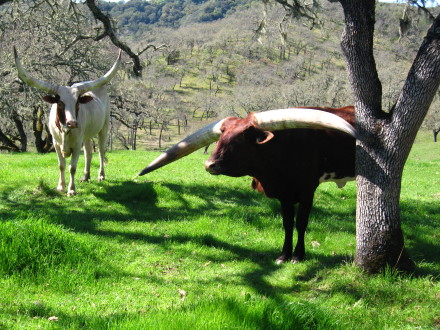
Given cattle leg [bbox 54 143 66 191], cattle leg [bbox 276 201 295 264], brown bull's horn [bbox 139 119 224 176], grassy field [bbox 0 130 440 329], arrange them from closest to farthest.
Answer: grassy field [bbox 0 130 440 329], brown bull's horn [bbox 139 119 224 176], cattle leg [bbox 276 201 295 264], cattle leg [bbox 54 143 66 191]

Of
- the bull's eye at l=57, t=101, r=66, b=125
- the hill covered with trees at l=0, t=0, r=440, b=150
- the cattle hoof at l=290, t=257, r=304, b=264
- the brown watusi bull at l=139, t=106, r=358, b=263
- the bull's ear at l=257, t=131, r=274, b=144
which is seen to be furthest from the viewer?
the hill covered with trees at l=0, t=0, r=440, b=150

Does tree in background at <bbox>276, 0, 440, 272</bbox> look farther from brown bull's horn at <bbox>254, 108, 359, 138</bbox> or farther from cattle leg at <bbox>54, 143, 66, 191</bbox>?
cattle leg at <bbox>54, 143, 66, 191</bbox>

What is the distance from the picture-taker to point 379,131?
556cm

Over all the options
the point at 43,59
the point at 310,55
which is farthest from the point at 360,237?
the point at 310,55

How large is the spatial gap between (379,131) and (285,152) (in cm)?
133

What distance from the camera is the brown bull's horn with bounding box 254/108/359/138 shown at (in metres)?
5.31

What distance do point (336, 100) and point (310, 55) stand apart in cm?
9835

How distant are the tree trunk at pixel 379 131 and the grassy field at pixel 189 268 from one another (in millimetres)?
471

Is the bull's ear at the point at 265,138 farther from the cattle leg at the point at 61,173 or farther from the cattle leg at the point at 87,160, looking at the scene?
the cattle leg at the point at 87,160

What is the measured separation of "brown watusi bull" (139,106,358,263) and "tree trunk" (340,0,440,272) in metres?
0.62

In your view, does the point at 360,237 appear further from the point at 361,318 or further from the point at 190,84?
the point at 190,84

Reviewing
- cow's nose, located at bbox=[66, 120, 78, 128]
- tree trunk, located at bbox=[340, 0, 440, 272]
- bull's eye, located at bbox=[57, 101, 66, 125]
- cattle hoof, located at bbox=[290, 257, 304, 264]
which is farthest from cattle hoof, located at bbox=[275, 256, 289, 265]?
bull's eye, located at bbox=[57, 101, 66, 125]

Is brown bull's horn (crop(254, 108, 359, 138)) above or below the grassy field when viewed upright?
above

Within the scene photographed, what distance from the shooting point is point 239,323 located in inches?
147
